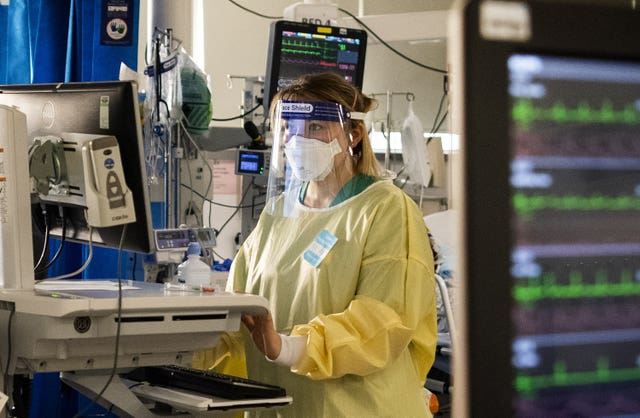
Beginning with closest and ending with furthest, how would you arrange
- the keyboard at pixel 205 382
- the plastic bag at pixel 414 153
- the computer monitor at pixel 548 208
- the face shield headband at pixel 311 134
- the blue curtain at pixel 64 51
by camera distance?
the computer monitor at pixel 548 208 → the keyboard at pixel 205 382 → the face shield headband at pixel 311 134 → the blue curtain at pixel 64 51 → the plastic bag at pixel 414 153

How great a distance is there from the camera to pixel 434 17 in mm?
5105

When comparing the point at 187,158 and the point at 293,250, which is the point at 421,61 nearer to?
the point at 187,158

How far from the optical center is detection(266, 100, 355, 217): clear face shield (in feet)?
7.82

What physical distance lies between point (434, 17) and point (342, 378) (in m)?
3.23

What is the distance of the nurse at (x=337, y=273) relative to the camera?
2.16 m

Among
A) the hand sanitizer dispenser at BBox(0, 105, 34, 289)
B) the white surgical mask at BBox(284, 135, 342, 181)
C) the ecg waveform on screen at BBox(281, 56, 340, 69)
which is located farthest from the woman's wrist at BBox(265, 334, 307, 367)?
the ecg waveform on screen at BBox(281, 56, 340, 69)

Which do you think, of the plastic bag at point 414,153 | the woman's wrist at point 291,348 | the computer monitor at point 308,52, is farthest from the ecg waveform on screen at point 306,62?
the woman's wrist at point 291,348

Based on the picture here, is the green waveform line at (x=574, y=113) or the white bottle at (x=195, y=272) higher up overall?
the green waveform line at (x=574, y=113)

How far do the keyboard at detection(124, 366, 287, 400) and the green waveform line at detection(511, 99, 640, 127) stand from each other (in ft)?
5.55

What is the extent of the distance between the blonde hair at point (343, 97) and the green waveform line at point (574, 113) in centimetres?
196

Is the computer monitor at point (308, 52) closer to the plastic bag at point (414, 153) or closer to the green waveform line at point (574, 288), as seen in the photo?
the plastic bag at point (414, 153)

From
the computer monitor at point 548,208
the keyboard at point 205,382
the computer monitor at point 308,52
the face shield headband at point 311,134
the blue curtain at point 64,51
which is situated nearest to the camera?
the computer monitor at point 548,208

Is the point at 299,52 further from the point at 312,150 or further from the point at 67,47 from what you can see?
the point at 312,150

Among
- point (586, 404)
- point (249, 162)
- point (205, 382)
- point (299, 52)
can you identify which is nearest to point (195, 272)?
point (205, 382)
